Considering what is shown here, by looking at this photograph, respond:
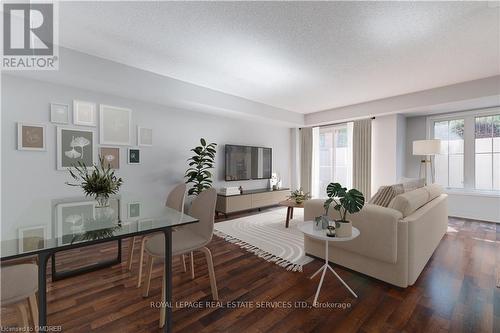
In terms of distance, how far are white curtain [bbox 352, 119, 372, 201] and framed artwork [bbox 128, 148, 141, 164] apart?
4652 mm

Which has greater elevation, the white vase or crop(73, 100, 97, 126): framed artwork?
crop(73, 100, 97, 126): framed artwork

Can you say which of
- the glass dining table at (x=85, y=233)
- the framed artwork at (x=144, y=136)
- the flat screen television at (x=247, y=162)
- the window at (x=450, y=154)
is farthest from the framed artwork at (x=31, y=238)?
the window at (x=450, y=154)

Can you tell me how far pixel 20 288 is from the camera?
1.12 meters

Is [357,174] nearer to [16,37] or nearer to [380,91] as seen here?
[380,91]

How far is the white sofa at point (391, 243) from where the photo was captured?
74.5 inches

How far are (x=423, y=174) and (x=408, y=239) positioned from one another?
3766mm

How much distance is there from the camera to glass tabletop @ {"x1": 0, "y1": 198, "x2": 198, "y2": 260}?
1.04 metres

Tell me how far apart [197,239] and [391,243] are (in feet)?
5.50

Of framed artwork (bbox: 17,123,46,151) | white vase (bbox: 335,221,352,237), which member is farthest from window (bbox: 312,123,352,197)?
framed artwork (bbox: 17,123,46,151)

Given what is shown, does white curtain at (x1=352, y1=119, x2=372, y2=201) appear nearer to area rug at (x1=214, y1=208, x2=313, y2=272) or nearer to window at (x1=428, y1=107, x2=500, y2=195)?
window at (x1=428, y1=107, x2=500, y2=195)

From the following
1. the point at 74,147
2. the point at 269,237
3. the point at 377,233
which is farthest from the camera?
the point at 269,237

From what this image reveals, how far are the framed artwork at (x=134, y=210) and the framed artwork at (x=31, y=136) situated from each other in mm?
1826

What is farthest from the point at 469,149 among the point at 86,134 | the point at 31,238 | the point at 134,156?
the point at 86,134

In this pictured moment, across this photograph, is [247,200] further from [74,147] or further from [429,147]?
[429,147]
